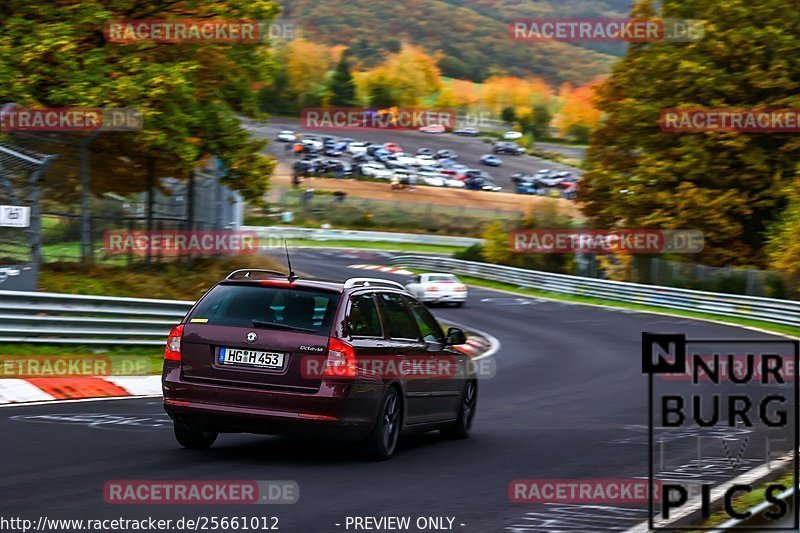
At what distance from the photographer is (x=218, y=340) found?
9.90m

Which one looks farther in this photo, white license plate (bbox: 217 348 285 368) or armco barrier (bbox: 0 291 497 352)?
armco barrier (bbox: 0 291 497 352)

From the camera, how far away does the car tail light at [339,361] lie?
9.78 m

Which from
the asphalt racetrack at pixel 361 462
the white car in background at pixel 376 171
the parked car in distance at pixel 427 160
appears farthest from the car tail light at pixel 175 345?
the parked car in distance at pixel 427 160

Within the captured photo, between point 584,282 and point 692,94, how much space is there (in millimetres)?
8596

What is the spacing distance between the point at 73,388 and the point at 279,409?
6405mm

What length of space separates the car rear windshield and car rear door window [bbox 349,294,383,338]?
24cm

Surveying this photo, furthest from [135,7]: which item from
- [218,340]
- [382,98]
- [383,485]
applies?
[382,98]

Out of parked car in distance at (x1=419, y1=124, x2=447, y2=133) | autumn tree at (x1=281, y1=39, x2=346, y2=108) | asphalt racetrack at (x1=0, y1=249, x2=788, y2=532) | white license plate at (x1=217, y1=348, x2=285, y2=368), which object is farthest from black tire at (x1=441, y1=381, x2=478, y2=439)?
autumn tree at (x1=281, y1=39, x2=346, y2=108)

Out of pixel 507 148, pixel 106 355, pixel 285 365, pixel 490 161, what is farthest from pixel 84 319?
pixel 507 148

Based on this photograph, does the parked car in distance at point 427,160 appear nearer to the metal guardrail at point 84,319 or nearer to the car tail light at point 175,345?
the metal guardrail at point 84,319

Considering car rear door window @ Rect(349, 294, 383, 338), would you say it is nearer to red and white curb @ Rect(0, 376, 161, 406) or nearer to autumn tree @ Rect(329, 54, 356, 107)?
red and white curb @ Rect(0, 376, 161, 406)

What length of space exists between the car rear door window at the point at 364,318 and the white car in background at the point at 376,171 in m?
87.1

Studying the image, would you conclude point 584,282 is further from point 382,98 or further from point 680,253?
point 382,98

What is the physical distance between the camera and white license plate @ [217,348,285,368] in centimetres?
979
